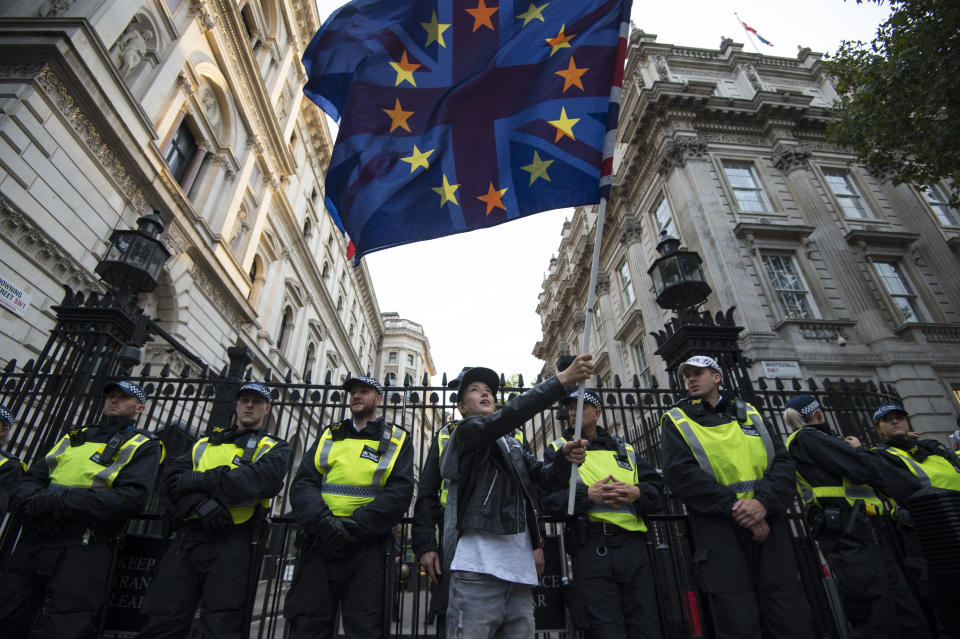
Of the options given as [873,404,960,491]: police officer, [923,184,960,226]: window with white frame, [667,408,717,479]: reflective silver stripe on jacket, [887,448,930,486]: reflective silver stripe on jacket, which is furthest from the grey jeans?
[923,184,960,226]: window with white frame

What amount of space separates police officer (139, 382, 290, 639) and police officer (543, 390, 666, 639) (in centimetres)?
232

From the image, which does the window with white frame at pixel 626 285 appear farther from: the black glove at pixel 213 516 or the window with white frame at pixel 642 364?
the black glove at pixel 213 516

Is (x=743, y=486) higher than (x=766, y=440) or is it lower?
lower

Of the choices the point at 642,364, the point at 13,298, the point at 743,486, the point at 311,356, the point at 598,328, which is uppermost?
the point at 598,328

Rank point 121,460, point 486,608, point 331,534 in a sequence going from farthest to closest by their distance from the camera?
point 121,460 < point 331,534 < point 486,608

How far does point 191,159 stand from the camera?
601 inches

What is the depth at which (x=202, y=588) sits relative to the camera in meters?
3.45

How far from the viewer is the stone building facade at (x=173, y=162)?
28.6ft

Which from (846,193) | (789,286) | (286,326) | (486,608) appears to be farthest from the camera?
(286,326)

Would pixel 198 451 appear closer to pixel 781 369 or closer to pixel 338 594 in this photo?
pixel 338 594

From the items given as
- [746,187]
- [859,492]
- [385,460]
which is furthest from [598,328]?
[385,460]

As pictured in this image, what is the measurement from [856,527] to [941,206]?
71.0 feet

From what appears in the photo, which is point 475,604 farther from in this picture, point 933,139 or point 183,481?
point 933,139

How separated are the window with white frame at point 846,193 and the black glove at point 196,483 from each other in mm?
20806
